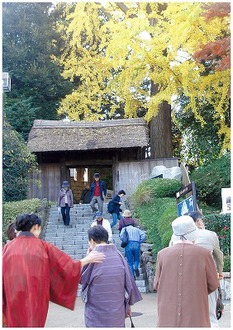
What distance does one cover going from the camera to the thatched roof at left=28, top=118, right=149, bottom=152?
69.8 feet

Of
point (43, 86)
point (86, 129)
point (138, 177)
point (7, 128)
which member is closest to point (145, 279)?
point (7, 128)

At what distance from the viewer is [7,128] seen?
55.4ft

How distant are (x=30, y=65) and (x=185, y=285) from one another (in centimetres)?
2171

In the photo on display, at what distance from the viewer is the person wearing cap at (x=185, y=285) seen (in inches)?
199

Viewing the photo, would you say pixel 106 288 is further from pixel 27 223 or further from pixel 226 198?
pixel 226 198

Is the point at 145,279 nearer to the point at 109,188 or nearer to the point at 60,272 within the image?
the point at 60,272

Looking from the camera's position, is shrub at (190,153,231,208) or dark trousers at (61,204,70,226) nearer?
dark trousers at (61,204,70,226)

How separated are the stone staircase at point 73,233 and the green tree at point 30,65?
7029mm

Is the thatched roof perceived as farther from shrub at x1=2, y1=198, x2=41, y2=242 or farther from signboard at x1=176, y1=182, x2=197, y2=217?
signboard at x1=176, y1=182, x2=197, y2=217

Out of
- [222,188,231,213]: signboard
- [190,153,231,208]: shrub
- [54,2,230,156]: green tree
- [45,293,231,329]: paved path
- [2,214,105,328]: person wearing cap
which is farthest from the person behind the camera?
[190,153,231,208]: shrub

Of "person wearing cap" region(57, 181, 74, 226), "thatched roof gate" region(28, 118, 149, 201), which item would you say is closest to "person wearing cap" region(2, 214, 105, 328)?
"person wearing cap" region(57, 181, 74, 226)

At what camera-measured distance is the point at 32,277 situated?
4.84m

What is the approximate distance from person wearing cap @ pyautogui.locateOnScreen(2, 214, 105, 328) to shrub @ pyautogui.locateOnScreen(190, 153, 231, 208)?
1255 centimetres

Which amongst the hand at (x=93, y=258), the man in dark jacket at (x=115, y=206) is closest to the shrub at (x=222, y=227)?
the man in dark jacket at (x=115, y=206)
